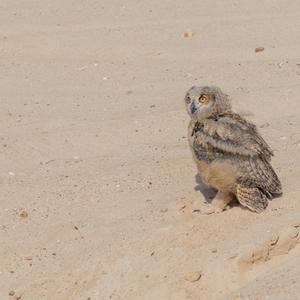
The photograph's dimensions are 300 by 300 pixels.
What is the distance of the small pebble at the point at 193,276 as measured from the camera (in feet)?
17.0

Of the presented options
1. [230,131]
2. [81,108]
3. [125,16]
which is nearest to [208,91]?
[230,131]

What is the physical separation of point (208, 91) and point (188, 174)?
0.86m

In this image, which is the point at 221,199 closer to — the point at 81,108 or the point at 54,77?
the point at 81,108

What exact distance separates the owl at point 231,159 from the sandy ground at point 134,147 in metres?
0.14

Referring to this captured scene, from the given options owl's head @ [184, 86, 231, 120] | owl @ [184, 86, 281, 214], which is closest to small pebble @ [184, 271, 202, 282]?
owl @ [184, 86, 281, 214]

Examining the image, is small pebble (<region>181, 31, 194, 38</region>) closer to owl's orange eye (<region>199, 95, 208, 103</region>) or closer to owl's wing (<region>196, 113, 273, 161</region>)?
owl's orange eye (<region>199, 95, 208, 103</region>)

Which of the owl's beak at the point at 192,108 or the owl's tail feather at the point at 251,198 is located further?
the owl's beak at the point at 192,108

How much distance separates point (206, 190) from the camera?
627cm

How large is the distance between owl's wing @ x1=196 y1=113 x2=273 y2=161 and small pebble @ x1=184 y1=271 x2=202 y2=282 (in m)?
0.94

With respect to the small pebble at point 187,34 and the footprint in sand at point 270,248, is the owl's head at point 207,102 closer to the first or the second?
the footprint in sand at point 270,248

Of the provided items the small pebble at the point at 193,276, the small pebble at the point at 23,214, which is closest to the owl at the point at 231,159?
the small pebble at the point at 193,276

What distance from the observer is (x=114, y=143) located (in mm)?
7324

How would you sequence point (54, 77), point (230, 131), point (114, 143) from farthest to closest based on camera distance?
1. point (54, 77)
2. point (114, 143)
3. point (230, 131)

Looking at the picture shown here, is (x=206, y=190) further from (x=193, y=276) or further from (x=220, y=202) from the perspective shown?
(x=193, y=276)
